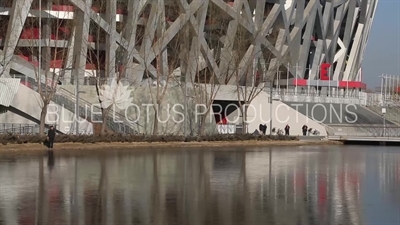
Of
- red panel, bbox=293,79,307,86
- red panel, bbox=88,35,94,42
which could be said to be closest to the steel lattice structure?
red panel, bbox=293,79,307,86

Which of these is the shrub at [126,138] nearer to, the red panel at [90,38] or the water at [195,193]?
the water at [195,193]

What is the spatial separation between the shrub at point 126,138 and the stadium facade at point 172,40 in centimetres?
491

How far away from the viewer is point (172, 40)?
2156 inches

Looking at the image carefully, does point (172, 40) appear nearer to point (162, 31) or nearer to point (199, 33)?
Answer: point (199, 33)

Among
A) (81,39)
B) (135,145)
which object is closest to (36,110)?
(135,145)

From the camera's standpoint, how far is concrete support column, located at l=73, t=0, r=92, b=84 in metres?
46.9

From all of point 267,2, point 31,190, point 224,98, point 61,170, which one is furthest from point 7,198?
point 267,2

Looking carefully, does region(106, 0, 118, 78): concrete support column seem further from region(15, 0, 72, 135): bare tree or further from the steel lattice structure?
region(15, 0, 72, 135): bare tree

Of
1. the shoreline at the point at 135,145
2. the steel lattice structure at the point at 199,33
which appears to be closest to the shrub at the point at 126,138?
the shoreline at the point at 135,145

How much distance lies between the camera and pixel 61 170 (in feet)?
73.6

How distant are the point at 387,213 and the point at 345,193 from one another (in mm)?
3155

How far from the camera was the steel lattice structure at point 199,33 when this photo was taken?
155 ft

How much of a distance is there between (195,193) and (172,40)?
39010 millimetres

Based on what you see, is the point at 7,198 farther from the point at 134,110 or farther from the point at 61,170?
the point at 134,110
